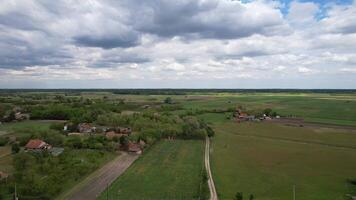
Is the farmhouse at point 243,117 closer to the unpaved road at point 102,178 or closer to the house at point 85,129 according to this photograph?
the house at point 85,129

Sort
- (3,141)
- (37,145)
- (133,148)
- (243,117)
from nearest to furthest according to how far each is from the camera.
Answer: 1. (37,145)
2. (133,148)
3. (3,141)
4. (243,117)

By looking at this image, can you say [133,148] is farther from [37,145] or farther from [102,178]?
[102,178]

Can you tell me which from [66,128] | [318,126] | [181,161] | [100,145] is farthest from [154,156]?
[318,126]

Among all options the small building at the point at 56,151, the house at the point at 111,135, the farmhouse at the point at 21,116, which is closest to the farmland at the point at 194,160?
the small building at the point at 56,151

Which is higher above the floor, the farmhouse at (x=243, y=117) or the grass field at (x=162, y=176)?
the farmhouse at (x=243, y=117)

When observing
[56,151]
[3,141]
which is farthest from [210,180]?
[3,141]

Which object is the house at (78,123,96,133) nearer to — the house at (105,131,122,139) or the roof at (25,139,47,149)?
the house at (105,131,122,139)

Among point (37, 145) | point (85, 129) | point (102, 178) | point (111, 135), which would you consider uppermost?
point (37, 145)
